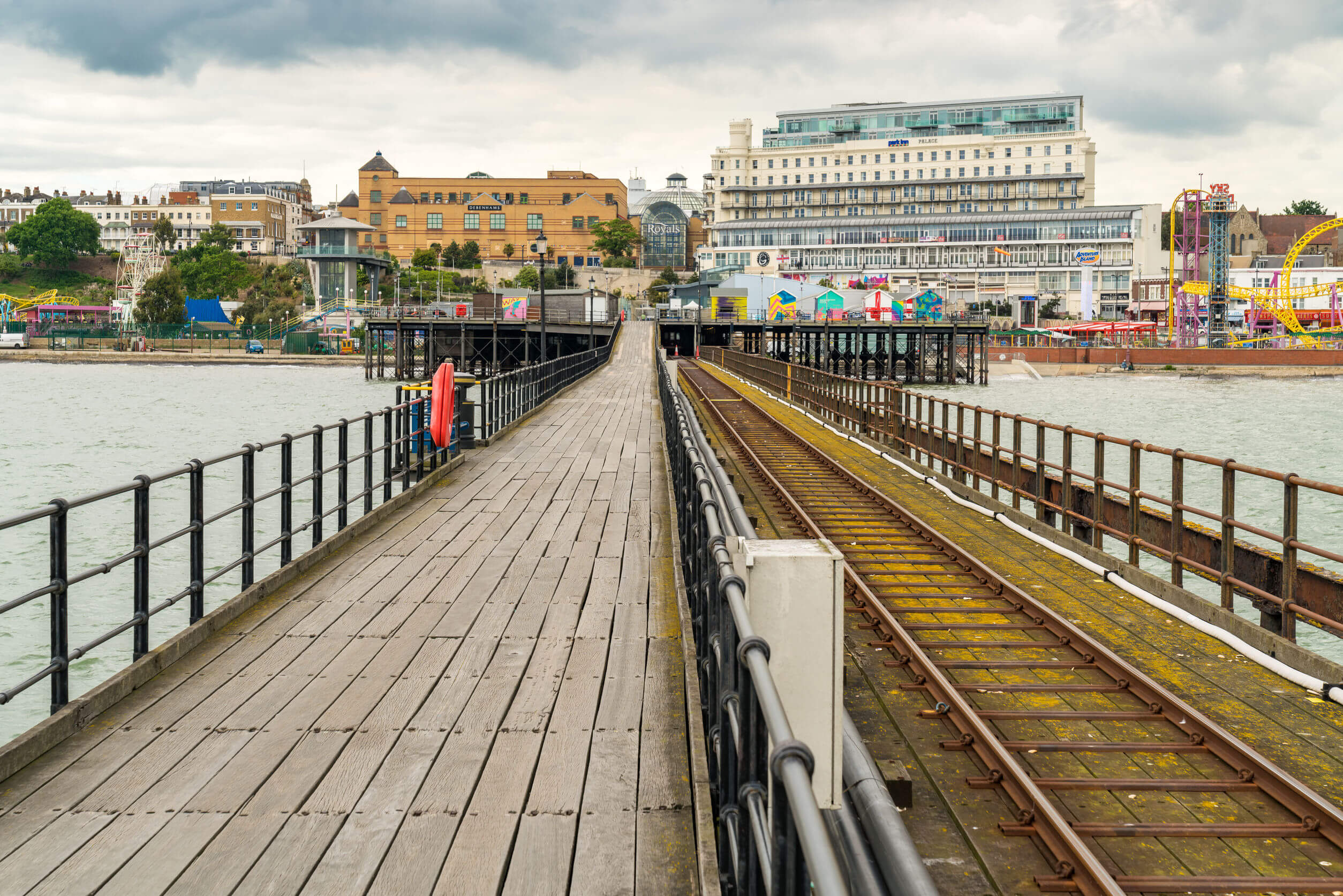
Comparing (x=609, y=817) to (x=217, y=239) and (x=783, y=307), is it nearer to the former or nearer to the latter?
(x=783, y=307)

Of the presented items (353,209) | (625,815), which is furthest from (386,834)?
(353,209)

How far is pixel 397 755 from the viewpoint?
5.60 m

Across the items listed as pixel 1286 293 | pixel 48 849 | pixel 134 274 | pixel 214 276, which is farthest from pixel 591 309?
pixel 214 276

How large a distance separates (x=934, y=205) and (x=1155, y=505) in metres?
130

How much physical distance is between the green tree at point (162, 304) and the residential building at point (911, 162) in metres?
69.1

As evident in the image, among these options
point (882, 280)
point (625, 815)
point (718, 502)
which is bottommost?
point (625, 815)

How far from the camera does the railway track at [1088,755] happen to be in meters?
5.60

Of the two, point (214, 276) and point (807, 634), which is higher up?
point (214, 276)

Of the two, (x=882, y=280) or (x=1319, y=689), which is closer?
(x=1319, y=689)

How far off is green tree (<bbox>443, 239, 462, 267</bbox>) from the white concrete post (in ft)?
523

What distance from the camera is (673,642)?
7676mm

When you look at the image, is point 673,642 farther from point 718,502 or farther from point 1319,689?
point 1319,689

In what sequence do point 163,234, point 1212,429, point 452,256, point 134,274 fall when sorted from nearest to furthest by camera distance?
1. point 1212,429
2. point 134,274
3. point 452,256
4. point 163,234

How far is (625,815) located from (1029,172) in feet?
527
